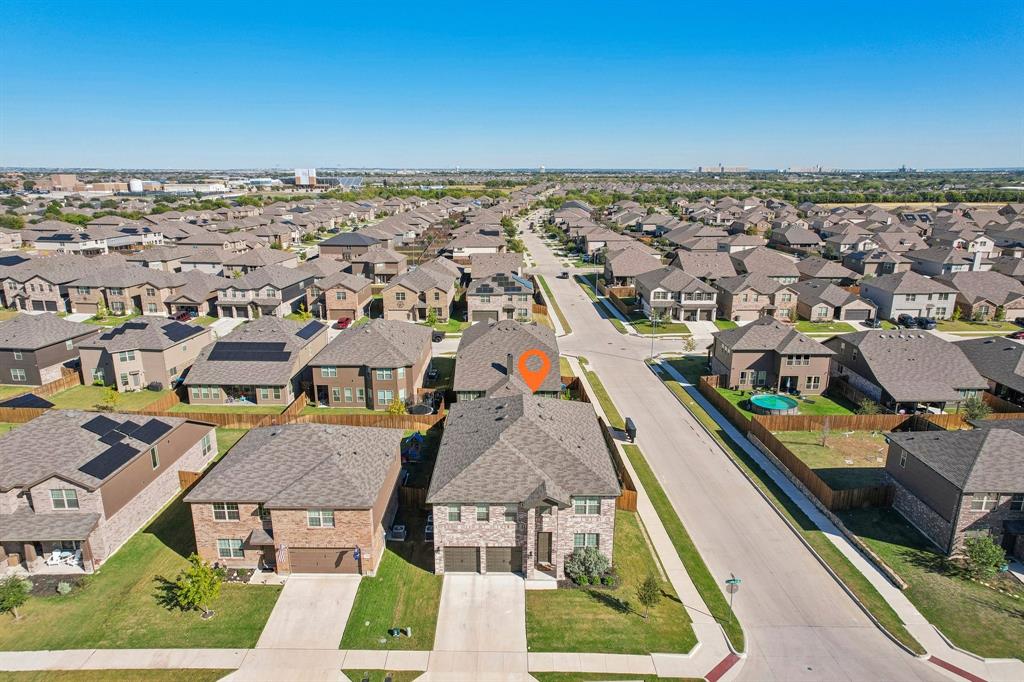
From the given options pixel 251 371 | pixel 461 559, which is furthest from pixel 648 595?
pixel 251 371

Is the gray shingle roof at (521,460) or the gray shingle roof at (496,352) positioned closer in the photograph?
the gray shingle roof at (521,460)

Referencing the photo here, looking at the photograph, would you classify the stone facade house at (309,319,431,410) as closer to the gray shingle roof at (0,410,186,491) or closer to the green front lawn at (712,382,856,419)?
the gray shingle roof at (0,410,186,491)

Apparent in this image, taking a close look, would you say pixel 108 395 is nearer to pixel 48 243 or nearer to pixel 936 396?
pixel 936 396

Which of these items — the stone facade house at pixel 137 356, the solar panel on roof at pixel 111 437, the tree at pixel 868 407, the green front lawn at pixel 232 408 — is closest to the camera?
the solar panel on roof at pixel 111 437

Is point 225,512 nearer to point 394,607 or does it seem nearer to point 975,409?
point 394,607

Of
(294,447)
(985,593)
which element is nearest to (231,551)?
(294,447)

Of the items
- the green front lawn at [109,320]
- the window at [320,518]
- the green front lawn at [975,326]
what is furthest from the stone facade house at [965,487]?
the green front lawn at [109,320]

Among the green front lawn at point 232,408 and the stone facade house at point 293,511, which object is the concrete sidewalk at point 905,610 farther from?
the green front lawn at point 232,408

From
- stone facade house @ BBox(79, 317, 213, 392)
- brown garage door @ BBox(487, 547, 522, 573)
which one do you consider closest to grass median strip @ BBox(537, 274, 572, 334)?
stone facade house @ BBox(79, 317, 213, 392)
